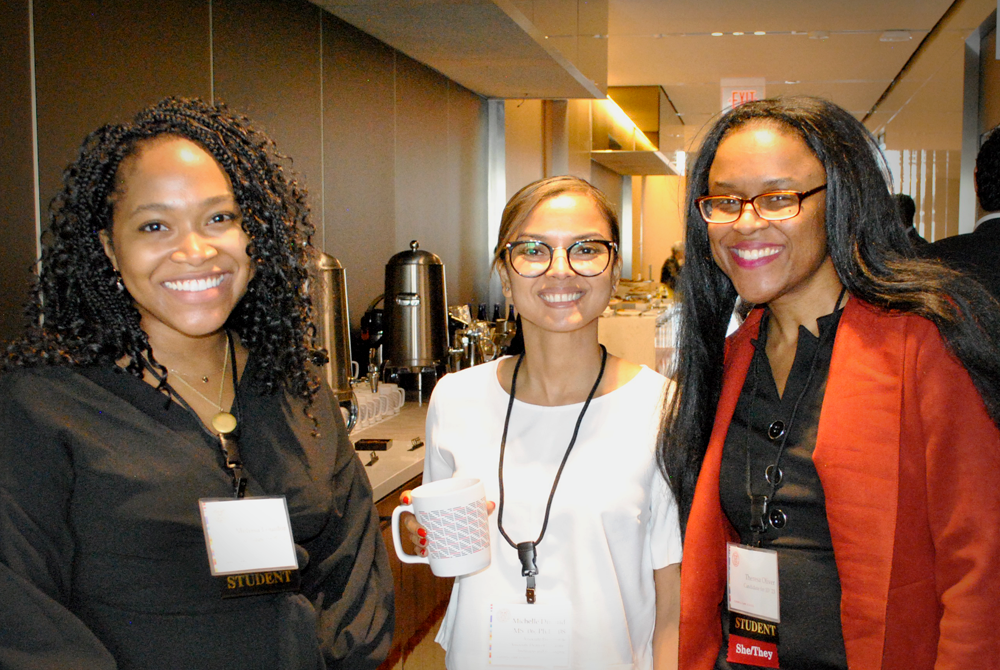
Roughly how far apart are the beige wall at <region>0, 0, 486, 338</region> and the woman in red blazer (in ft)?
4.66

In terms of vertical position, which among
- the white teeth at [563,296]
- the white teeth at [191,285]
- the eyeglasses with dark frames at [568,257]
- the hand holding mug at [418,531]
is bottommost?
the hand holding mug at [418,531]

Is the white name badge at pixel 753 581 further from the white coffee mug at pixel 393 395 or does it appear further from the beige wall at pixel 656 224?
the beige wall at pixel 656 224

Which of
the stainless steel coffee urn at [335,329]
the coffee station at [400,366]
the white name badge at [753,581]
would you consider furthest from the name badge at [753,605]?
the stainless steel coffee urn at [335,329]

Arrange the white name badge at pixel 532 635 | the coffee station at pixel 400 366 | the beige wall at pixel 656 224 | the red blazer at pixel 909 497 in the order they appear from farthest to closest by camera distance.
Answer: the beige wall at pixel 656 224 → the coffee station at pixel 400 366 → the white name badge at pixel 532 635 → the red blazer at pixel 909 497

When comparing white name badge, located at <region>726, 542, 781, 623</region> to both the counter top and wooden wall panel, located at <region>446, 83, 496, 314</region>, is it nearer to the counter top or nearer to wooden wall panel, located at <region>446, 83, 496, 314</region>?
the counter top

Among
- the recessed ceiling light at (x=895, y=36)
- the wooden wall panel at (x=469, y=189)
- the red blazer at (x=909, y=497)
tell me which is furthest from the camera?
the recessed ceiling light at (x=895, y=36)

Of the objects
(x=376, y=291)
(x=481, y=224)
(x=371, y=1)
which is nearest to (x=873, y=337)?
(x=371, y=1)

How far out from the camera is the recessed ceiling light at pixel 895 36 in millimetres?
6322

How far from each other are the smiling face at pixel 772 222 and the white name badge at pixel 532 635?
61cm

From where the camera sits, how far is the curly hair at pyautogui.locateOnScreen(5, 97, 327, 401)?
45.4 inches

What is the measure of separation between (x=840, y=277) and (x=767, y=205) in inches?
6.4

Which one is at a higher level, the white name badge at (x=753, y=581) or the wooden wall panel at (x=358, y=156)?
the wooden wall panel at (x=358, y=156)

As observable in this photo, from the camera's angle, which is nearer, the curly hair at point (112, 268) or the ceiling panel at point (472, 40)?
the curly hair at point (112, 268)

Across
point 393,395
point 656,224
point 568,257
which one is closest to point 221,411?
point 568,257
